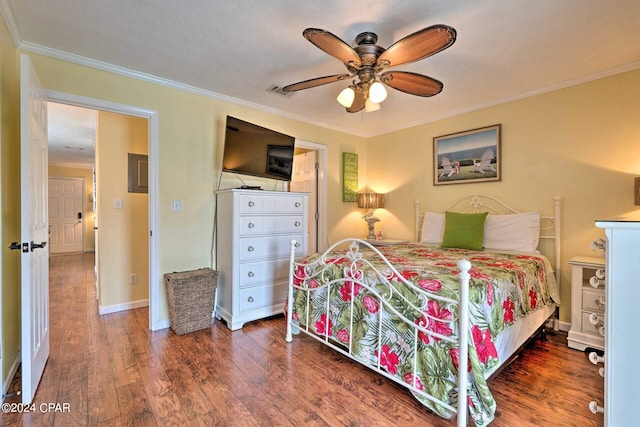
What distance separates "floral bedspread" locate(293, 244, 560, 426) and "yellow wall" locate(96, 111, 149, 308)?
7.00 feet

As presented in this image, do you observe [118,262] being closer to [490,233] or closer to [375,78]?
[375,78]

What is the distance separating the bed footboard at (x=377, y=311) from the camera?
1.41 metres

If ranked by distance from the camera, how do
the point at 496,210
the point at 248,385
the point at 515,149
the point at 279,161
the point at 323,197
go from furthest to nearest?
the point at 323,197 < the point at 279,161 < the point at 496,210 < the point at 515,149 < the point at 248,385

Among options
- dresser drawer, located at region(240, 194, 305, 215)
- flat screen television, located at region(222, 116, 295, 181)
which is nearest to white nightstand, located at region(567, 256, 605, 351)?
dresser drawer, located at region(240, 194, 305, 215)

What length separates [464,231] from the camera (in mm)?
3027

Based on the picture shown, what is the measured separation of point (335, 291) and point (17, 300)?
2206mm

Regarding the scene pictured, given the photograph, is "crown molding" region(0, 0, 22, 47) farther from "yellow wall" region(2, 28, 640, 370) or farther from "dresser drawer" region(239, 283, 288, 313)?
"dresser drawer" region(239, 283, 288, 313)

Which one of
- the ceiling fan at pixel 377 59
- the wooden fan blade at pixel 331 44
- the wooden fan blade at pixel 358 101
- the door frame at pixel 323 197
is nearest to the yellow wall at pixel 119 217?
the door frame at pixel 323 197

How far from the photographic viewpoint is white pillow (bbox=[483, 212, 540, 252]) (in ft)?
9.26

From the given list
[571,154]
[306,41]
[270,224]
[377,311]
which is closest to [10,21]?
[306,41]

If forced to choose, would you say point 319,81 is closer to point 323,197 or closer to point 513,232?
point 323,197

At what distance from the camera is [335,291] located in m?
2.14

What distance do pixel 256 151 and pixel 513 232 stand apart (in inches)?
109

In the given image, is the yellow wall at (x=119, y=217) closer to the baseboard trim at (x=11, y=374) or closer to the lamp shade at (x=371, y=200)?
the baseboard trim at (x=11, y=374)
